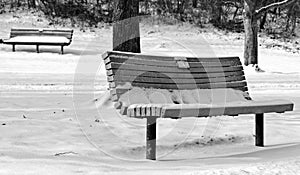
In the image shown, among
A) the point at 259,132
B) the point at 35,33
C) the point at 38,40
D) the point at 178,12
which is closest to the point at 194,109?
the point at 259,132

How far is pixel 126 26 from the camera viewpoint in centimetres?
676

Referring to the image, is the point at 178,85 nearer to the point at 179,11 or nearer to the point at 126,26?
the point at 126,26

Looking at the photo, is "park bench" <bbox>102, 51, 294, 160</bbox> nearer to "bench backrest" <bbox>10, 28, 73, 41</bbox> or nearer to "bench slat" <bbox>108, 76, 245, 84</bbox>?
"bench slat" <bbox>108, 76, 245, 84</bbox>

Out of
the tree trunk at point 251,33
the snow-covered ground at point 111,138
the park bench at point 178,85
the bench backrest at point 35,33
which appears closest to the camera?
the snow-covered ground at point 111,138

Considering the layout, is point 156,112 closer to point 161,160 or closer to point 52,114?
point 161,160

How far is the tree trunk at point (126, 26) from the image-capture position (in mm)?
6766

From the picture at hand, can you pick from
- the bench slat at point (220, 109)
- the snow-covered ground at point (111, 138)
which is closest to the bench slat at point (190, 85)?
the snow-covered ground at point (111, 138)

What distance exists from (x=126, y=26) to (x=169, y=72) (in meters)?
1.86

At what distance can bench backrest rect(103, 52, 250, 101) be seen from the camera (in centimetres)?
466

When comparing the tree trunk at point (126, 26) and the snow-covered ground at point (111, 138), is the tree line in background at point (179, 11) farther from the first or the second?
the tree trunk at point (126, 26)

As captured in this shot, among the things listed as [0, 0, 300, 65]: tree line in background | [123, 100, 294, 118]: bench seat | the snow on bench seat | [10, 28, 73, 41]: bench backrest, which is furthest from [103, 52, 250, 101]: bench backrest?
[0, 0, 300, 65]: tree line in background

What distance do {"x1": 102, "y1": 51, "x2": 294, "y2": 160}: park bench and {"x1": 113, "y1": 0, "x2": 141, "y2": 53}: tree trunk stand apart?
165cm

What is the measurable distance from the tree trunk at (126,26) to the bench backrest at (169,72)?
5.42ft

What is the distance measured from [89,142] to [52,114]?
1.39 m
